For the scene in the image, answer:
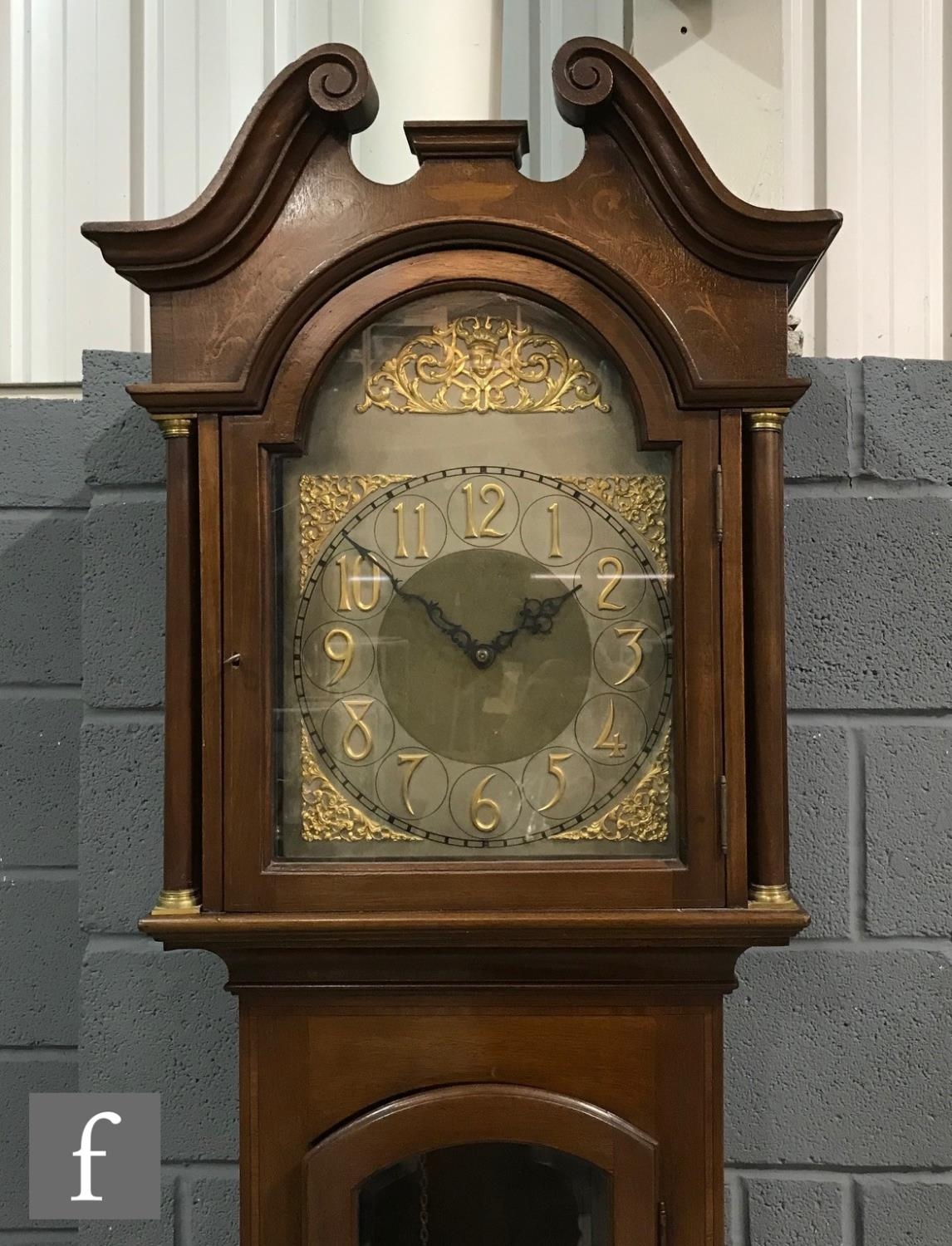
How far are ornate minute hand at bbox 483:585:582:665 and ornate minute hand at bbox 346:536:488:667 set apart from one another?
2 cm

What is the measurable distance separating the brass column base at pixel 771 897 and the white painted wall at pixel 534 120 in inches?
21.5

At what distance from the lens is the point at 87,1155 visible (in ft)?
3.20

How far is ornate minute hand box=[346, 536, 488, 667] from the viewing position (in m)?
0.73

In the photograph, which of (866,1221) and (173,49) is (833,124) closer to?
(173,49)

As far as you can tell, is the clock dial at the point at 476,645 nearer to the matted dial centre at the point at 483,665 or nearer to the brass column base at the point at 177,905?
the matted dial centre at the point at 483,665

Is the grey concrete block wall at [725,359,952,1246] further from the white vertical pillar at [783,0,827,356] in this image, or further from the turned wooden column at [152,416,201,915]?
the turned wooden column at [152,416,201,915]

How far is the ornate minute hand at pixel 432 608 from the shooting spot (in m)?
0.73

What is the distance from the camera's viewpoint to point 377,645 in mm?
726

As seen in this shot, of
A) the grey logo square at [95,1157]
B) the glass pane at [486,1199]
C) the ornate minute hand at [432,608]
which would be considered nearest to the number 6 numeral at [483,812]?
the ornate minute hand at [432,608]

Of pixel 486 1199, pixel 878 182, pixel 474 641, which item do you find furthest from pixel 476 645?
pixel 878 182

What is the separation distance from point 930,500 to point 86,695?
0.79 metres

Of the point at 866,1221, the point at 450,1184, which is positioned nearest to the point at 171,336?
the point at 450,1184

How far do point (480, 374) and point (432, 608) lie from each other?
167 millimetres

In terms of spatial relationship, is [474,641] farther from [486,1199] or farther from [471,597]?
[486,1199]
